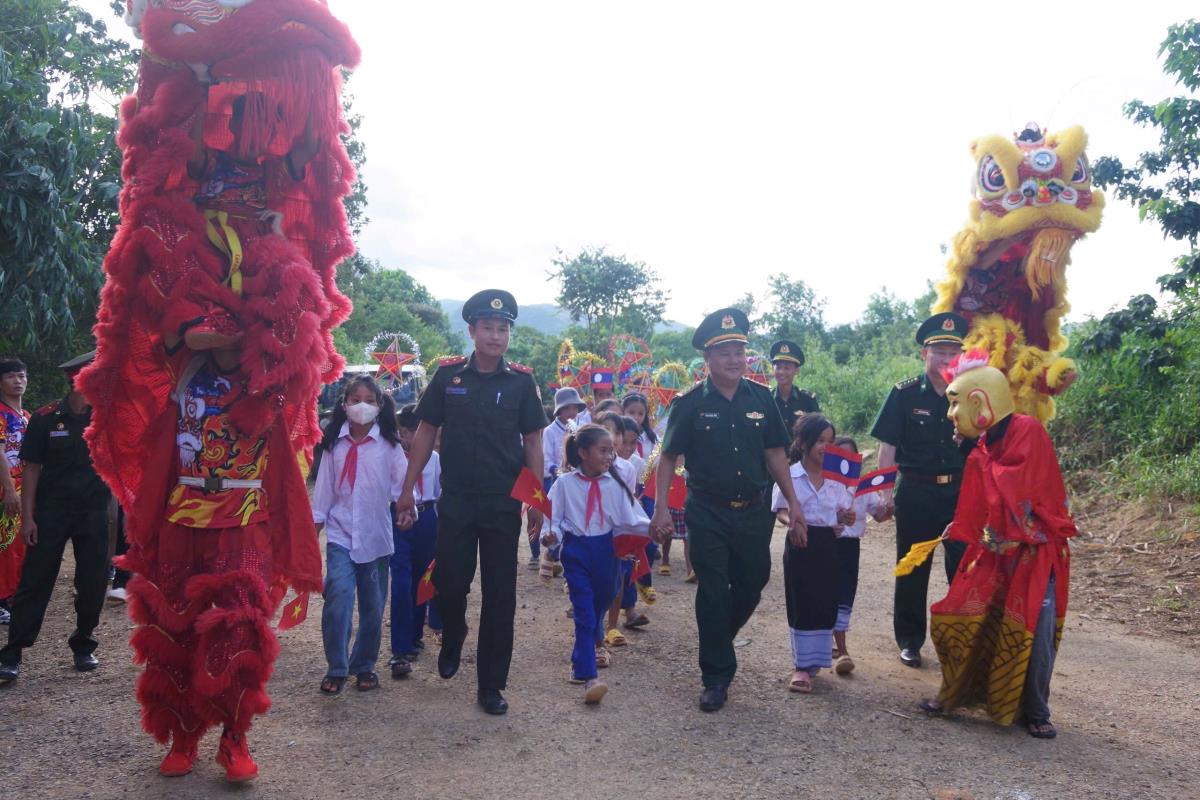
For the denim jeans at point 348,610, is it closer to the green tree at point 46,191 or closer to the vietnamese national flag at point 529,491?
the vietnamese national flag at point 529,491

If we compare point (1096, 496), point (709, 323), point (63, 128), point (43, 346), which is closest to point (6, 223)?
point (63, 128)

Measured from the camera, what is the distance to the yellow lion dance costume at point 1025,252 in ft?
19.6

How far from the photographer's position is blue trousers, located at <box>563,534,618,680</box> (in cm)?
503

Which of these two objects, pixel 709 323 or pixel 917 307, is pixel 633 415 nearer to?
pixel 709 323

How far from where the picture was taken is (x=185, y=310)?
384 cm

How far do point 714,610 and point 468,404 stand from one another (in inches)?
68.4

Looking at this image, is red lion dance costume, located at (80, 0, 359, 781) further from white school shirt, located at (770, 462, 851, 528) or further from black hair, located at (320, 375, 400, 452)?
white school shirt, located at (770, 462, 851, 528)

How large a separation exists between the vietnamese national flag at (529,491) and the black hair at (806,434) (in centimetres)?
167

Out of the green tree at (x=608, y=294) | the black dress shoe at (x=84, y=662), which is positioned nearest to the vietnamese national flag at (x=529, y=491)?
the black dress shoe at (x=84, y=662)

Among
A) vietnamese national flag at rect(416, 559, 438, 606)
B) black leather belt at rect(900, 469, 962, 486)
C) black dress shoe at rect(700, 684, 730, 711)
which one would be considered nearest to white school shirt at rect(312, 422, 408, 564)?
vietnamese national flag at rect(416, 559, 438, 606)

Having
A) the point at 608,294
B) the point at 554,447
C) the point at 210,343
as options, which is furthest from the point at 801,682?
the point at 608,294

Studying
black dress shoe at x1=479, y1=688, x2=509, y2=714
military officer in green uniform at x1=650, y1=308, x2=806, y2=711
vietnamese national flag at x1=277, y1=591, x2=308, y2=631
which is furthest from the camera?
military officer in green uniform at x1=650, y1=308, x2=806, y2=711

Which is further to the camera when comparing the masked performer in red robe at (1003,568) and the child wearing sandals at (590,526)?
the child wearing sandals at (590,526)

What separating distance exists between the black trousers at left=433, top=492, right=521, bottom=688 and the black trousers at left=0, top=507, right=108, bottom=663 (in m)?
2.21
